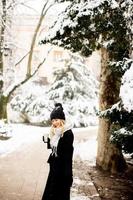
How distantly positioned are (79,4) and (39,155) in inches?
253

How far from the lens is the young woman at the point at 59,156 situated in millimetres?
6801

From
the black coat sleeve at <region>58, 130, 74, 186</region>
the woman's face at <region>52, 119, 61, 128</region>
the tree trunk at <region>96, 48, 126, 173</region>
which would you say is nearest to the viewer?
the black coat sleeve at <region>58, 130, 74, 186</region>

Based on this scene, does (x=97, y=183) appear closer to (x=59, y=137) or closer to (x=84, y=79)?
(x=59, y=137)

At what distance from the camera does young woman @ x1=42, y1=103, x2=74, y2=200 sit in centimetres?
680

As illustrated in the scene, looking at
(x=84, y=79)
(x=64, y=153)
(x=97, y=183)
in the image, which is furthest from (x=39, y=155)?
(x=84, y=79)

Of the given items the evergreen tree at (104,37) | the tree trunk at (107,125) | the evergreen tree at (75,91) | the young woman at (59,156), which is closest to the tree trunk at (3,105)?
the evergreen tree at (75,91)

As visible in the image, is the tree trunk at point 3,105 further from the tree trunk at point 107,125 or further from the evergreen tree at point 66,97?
the tree trunk at point 107,125

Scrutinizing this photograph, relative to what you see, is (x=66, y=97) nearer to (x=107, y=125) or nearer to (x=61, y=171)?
(x=107, y=125)

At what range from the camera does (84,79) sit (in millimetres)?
32281

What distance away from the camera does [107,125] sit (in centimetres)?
1277

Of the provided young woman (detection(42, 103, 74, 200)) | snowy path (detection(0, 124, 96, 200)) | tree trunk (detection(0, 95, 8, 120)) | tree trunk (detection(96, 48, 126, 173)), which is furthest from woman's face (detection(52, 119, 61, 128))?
tree trunk (detection(0, 95, 8, 120))

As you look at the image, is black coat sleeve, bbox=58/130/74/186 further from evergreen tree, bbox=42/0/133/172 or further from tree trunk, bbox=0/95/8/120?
tree trunk, bbox=0/95/8/120

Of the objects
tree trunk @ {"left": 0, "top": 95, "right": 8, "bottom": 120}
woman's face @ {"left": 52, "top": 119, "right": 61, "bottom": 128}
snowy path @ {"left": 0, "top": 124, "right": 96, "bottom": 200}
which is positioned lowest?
snowy path @ {"left": 0, "top": 124, "right": 96, "bottom": 200}

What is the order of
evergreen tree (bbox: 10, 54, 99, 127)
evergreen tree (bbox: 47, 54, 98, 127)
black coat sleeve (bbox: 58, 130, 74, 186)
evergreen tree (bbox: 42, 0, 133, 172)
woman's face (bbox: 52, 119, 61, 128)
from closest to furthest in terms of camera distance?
1. black coat sleeve (bbox: 58, 130, 74, 186)
2. woman's face (bbox: 52, 119, 61, 128)
3. evergreen tree (bbox: 42, 0, 133, 172)
4. evergreen tree (bbox: 10, 54, 99, 127)
5. evergreen tree (bbox: 47, 54, 98, 127)
